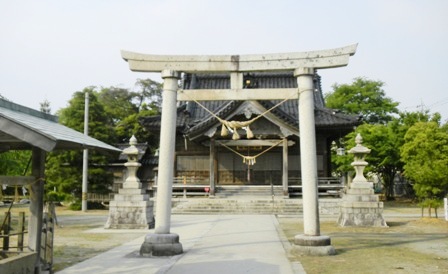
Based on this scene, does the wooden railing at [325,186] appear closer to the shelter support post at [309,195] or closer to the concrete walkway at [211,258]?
the concrete walkway at [211,258]

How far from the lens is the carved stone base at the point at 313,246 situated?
906 cm

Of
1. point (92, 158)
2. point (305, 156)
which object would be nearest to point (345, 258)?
point (305, 156)

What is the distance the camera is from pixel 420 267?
7.78 metres

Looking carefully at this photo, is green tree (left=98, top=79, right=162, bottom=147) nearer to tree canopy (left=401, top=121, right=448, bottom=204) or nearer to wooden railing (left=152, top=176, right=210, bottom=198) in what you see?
wooden railing (left=152, top=176, right=210, bottom=198)

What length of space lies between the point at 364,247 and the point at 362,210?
17.2ft

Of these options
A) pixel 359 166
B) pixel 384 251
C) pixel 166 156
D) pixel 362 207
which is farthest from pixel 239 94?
pixel 359 166

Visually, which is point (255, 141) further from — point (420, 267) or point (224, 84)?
point (420, 267)

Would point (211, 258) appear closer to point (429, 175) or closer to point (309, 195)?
point (309, 195)

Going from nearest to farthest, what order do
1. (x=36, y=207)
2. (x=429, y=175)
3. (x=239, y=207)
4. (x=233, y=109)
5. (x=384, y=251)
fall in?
(x=36, y=207), (x=384, y=251), (x=429, y=175), (x=239, y=207), (x=233, y=109)

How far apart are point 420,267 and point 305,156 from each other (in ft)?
10.6

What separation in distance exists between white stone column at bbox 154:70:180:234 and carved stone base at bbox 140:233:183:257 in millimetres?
190

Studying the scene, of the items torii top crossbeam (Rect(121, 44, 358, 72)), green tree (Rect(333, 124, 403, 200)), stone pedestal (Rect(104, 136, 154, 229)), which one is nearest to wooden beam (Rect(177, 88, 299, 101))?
torii top crossbeam (Rect(121, 44, 358, 72))

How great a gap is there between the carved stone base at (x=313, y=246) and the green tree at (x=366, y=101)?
31249 millimetres

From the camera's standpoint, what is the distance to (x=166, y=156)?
31.4ft
